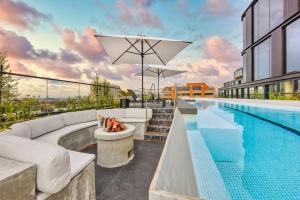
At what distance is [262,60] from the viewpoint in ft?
62.8

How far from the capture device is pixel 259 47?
1984 cm

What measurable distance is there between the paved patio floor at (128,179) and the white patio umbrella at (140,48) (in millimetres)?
3790

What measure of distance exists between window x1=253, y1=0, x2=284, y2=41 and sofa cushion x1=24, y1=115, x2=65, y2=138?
2245 cm

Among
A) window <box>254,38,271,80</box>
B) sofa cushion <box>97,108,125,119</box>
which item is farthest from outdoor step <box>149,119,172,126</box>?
window <box>254,38,271,80</box>

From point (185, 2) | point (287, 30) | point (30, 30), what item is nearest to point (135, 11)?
point (185, 2)

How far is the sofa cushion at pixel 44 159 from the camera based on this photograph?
1184 millimetres

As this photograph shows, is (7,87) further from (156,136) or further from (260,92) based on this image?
(260,92)

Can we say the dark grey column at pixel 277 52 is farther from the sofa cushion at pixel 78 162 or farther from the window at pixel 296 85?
the sofa cushion at pixel 78 162

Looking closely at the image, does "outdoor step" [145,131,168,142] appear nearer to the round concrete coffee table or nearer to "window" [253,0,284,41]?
the round concrete coffee table

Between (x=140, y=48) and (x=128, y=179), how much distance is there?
16.0 ft

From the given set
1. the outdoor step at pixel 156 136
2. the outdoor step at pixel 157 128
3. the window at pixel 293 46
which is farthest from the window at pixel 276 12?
the outdoor step at pixel 156 136

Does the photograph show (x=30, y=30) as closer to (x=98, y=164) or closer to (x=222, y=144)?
(x=98, y=164)

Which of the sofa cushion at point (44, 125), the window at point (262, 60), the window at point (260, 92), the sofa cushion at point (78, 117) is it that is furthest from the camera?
the window at point (262, 60)

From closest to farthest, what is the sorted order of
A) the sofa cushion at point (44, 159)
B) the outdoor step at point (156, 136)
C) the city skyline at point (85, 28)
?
the sofa cushion at point (44, 159) < the outdoor step at point (156, 136) < the city skyline at point (85, 28)
